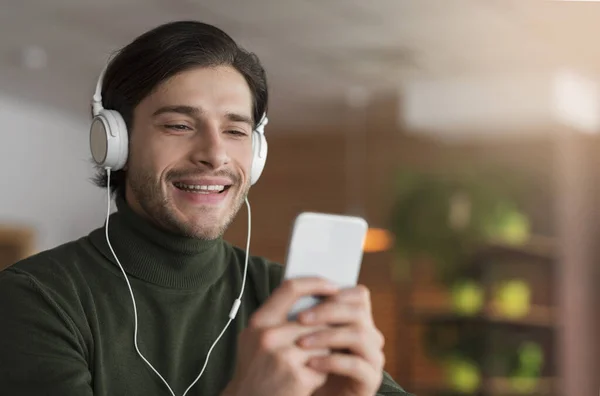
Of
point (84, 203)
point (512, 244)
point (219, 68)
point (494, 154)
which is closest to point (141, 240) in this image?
point (219, 68)

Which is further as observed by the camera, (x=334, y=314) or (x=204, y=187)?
(x=204, y=187)

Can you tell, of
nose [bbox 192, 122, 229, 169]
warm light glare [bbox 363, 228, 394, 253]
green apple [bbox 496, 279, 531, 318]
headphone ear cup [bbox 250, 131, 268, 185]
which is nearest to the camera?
nose [bbox 192, 122, 229, 169]

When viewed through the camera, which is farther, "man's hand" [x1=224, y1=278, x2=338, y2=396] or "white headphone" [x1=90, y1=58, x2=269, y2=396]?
"white headphone" [x1=90, y1=58, x2=269, y2=396]

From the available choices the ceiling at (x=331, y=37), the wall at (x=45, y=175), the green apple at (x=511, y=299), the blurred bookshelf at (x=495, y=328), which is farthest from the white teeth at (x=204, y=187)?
the wall at (x=45, y=175)

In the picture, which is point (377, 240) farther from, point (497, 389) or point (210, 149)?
point (210, 149)

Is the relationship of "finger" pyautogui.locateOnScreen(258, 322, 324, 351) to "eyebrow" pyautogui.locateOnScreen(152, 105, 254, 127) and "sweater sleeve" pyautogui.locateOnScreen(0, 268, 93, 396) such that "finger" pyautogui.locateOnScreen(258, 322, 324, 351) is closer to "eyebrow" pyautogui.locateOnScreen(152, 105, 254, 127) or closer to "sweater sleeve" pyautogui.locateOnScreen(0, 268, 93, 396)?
"sweater sleeve" pyautogui.locateOnScreen(0, 268, 93, 396)

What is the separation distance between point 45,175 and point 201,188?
213 inches

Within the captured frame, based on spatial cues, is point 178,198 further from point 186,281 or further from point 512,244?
point 512,244

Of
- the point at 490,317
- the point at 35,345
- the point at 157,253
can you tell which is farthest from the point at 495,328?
the point at 35,345

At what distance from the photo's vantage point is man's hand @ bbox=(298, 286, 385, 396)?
0.81 metres

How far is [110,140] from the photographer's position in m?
1.13

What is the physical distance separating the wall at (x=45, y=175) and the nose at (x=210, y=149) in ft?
15.6

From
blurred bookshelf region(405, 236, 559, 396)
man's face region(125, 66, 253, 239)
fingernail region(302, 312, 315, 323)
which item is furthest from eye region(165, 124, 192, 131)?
blurred bookshelf region(405, 236, 559, 396)

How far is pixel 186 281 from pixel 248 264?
11cm
